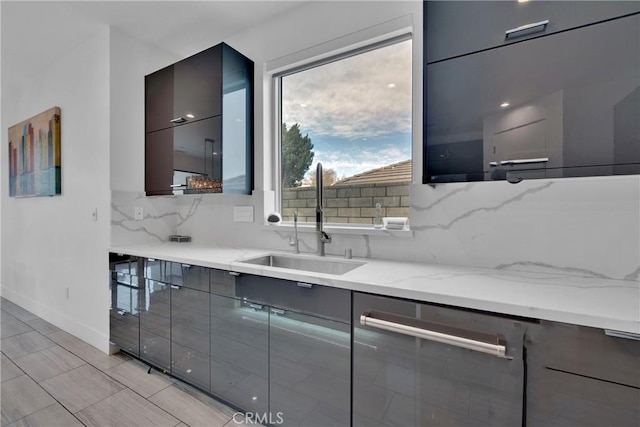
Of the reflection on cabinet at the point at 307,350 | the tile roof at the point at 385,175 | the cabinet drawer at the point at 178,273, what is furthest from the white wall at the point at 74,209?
the tile roof at the point at 385,175

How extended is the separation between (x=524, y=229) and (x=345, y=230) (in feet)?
3.25

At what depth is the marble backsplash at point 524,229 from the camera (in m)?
1.25

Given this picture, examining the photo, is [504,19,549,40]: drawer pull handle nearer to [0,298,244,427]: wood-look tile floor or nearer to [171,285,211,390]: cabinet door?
[171,285,211,390]: cabinet door

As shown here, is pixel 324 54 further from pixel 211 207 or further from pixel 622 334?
pixel 622 334

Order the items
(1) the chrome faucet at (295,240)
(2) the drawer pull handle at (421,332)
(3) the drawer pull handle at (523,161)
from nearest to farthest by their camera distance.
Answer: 1. (2) the drawer pull handle at (421,332)
2. (3) the drawer pull handle at (523,161)
3. (1) the chrome faucet at (295,240)

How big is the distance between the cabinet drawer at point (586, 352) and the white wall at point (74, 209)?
291 centimetres

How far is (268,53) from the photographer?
2283 mm

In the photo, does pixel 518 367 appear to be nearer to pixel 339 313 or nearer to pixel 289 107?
pixel 339 313

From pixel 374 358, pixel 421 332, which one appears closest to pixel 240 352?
pixel 374 358

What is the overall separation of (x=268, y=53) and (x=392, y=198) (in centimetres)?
155

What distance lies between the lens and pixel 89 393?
1.88m

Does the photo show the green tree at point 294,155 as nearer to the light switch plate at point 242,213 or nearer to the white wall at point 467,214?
the white wall at point 467,214

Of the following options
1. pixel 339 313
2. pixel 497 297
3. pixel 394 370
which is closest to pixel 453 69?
pixel 497 297

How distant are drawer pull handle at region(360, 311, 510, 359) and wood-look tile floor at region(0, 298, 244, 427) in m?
1.13
